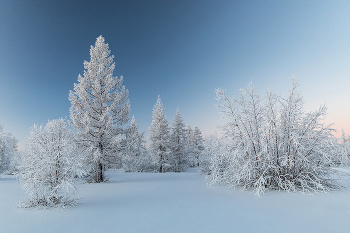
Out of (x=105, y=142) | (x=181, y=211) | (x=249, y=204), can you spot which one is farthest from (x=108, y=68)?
(x=249, y=204)

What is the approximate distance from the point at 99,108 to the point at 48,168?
7.04 meters

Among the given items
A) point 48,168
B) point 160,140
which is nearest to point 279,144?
point 48,168

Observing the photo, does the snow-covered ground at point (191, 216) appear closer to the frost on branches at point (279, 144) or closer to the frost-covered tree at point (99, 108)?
the frost on branches at point (279, 144)

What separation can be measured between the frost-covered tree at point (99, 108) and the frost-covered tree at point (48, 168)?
5.19 m

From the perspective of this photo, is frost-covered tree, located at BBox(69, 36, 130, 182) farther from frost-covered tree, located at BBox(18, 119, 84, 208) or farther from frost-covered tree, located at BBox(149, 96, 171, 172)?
frost-covered tree, located at BBox(149, 96, 171, 172)

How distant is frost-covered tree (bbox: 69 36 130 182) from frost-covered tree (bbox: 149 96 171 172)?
932 cm

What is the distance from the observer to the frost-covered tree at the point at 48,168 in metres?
4.74

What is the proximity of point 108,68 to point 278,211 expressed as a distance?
41.8 feet

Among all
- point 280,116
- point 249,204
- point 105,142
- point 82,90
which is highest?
point 82,90

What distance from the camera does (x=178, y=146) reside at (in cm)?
2428

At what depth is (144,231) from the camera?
325 centimetres

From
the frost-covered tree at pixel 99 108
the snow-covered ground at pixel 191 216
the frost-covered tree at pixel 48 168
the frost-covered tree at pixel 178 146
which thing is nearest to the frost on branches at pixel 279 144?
the snow-covered ground at pixel 191 216

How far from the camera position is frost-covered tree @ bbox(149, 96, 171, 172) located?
20.9 metres

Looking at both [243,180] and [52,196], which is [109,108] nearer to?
[52,196]
